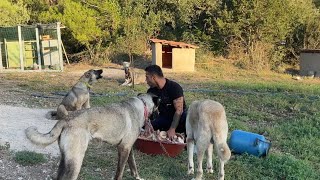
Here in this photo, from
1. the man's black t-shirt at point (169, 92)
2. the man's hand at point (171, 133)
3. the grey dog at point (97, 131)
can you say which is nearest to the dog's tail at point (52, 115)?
the man's black t-shirt at point (169, 92)

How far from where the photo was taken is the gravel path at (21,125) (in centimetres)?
563

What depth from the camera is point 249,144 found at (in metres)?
5.50

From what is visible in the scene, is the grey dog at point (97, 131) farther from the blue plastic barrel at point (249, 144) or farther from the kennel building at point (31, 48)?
the kennel building at point (31, 48)

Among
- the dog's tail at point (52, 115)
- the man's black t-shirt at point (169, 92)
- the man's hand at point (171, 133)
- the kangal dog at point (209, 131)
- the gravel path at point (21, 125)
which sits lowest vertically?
the gravel path at point (21, 125)

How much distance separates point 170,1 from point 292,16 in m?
6.31

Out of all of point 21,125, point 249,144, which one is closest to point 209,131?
point 249,144

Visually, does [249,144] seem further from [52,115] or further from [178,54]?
[178,54]

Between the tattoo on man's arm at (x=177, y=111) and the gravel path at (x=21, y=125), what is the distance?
5.74ft

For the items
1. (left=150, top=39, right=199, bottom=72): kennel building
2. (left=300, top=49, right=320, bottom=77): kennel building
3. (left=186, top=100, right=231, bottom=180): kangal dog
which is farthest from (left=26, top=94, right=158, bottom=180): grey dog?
(left=300, top=49, right=320, bottom=77): kennel building

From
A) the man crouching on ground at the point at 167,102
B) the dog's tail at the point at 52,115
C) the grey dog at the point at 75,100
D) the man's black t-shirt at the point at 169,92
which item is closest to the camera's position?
the man crouching on ground at the point at 167,102

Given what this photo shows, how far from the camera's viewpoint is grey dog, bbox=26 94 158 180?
3.83 metres

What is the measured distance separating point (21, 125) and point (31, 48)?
36.8ft

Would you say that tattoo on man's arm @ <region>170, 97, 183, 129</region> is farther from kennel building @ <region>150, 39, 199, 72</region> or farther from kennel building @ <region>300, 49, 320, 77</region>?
kennel building @ <region>300, 49, 320, 77</region>

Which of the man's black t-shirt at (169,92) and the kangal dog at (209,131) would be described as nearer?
the kangal dog at (209,131)
